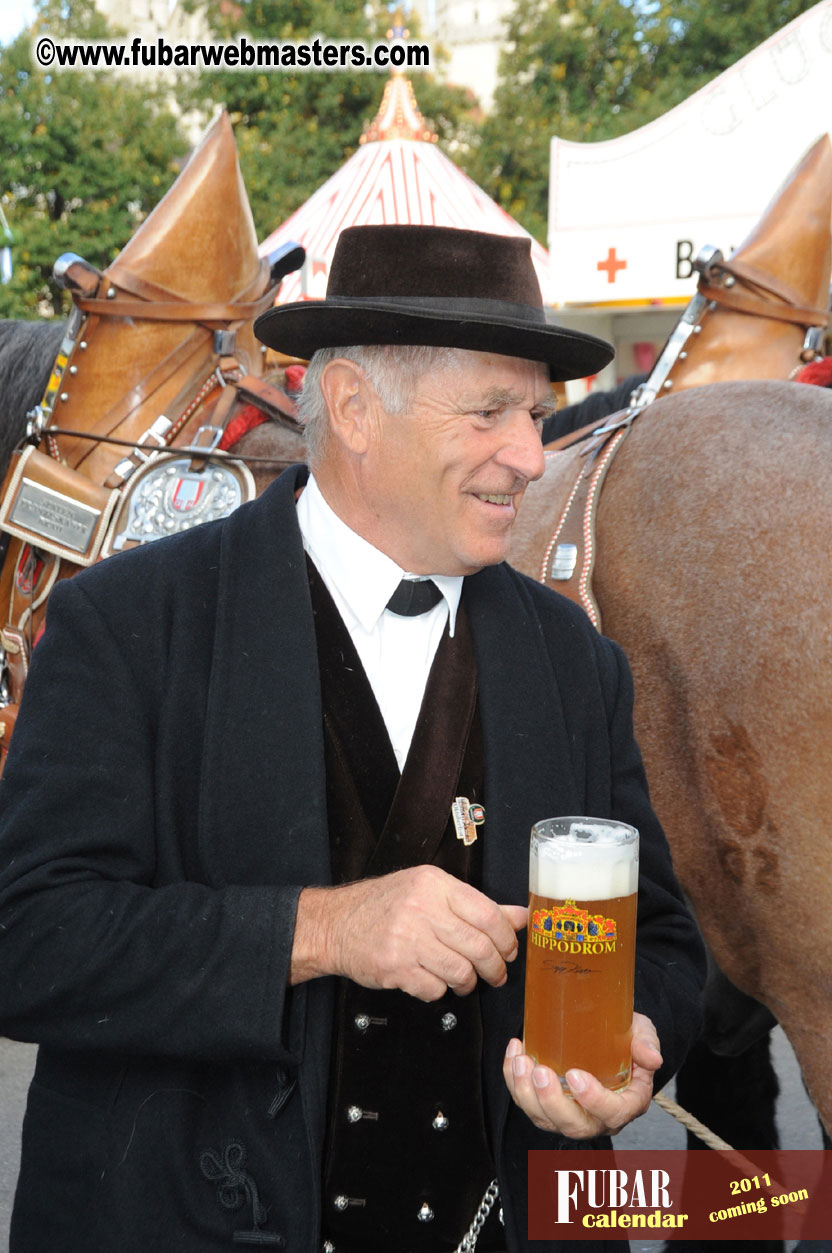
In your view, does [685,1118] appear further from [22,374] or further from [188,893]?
[22,374]

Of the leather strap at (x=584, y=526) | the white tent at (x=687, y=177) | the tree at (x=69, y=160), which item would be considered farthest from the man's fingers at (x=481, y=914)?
the tree at (x=69, y=160)

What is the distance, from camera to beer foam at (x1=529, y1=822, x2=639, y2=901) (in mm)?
1248

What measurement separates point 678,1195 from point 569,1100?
1401mm

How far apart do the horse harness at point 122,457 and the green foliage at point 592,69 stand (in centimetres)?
1658

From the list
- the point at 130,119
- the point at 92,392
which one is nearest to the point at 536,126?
the point at 130,119

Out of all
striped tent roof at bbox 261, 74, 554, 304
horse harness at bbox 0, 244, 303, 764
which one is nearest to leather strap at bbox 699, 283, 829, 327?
horse harness at bbox 0, 244, 303, 764

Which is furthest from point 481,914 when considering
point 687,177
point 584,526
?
point 687,177

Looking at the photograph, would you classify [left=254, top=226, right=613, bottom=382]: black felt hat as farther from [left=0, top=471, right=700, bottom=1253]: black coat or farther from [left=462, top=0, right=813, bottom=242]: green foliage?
[left=462, top=0, right=813, bottom=242]: green foliage

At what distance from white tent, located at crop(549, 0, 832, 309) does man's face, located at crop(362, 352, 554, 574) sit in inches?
287

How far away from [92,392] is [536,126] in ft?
61.6

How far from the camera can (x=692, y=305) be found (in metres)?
3.37

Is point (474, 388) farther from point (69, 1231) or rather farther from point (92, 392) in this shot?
point (92, 392)

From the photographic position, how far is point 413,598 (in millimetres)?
1679

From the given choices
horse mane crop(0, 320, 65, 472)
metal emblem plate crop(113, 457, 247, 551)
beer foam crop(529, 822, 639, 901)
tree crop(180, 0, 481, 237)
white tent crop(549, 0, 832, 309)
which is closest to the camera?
beer foam crop(529, 822, 639, 901)
